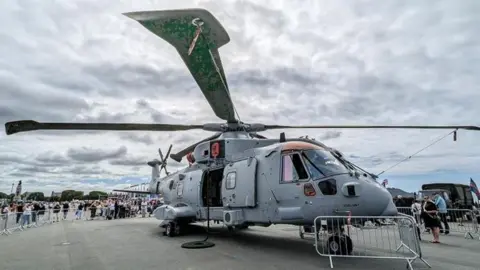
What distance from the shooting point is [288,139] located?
9.27 m

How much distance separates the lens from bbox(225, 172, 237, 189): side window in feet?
31.9

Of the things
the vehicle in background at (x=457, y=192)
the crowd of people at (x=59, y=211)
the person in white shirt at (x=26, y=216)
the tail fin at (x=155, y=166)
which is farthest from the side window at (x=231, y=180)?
the vehicle in background at (x=457, y=192)

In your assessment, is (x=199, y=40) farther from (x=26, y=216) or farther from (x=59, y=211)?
(x=59, y=211)

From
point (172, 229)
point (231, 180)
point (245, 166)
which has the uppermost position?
point (245, 166)

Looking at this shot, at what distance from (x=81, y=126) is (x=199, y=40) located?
4008 millimetres

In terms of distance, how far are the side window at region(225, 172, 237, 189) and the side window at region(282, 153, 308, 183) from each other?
1.99 m

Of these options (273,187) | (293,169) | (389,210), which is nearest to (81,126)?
(273,187)

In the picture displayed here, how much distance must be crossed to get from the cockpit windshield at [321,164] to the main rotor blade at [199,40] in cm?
314

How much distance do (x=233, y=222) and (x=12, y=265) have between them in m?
5.63

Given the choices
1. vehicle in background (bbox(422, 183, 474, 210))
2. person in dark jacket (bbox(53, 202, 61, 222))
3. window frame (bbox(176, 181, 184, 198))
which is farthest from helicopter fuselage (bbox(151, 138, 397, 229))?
vehicle in background (bbox(422, 183, 474, 210))

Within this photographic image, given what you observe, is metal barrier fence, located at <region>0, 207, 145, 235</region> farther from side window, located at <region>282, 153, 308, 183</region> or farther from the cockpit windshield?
the cockpit windshield

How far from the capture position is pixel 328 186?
7398 mm

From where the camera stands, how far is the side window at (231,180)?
972 centimetres

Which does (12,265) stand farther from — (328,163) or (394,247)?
(394,247)
